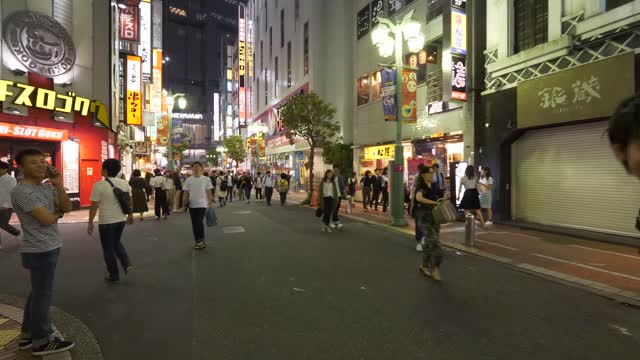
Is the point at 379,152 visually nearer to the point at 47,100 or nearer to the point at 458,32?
the point at 458,32

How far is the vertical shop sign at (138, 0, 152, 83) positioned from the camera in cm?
3297

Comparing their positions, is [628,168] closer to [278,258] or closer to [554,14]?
[278,258]

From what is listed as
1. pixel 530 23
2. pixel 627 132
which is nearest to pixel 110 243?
pixel 627 132

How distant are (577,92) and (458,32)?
491 cm

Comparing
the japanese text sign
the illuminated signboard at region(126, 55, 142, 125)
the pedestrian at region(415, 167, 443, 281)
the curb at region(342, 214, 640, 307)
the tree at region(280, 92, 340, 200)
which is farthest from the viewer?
the illuminated signboard at region(126, 55, 142, 125)

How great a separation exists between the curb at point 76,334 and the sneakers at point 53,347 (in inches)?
2.0

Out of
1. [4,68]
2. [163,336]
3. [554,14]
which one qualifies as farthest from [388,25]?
[4,68]

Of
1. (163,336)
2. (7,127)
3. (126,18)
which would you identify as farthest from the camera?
(126,18)

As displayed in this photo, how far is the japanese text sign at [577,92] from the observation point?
914 centimetres

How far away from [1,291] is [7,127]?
13.0 m

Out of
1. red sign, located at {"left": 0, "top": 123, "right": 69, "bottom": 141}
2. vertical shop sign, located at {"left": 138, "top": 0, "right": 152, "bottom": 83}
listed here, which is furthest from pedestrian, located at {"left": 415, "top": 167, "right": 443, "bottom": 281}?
vertical shop sign, located at {"left": 138, "top": 0, "right": 152, "bottom": 83}

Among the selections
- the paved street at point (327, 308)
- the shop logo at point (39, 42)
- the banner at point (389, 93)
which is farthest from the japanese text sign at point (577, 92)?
the shop logo at point (39, 42)

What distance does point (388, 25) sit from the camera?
13.4m

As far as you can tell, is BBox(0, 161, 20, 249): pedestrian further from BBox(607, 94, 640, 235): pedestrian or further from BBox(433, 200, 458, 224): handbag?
BBox(607, 94, 640, 235): pedestrian
